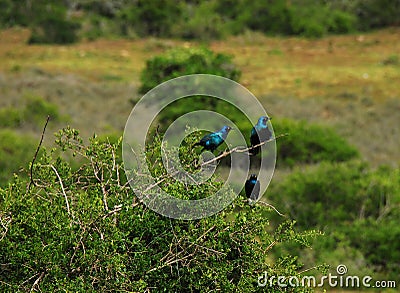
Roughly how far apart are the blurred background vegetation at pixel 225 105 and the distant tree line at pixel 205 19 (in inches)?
3.4

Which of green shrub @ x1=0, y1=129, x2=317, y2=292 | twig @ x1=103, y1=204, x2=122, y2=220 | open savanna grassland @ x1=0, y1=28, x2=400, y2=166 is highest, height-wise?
twig @ x1=103, y1=204, x2=122, y2=220

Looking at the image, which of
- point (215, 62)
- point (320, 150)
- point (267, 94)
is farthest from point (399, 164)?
point (267, 94)

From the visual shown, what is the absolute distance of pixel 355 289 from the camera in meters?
11.5

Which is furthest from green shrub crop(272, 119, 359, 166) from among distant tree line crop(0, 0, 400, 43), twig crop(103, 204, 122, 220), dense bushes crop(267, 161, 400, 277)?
distant tree line crop(0, 0, 400, 43)

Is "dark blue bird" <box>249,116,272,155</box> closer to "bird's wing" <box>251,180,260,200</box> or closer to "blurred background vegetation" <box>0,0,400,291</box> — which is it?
"bird's wing" <box>251,180,260,200</box>

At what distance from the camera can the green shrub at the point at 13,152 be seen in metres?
14.5

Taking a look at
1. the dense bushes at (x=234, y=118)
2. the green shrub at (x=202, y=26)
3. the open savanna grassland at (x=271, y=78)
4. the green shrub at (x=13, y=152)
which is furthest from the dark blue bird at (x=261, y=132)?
the green shrub at (x=202, y=26)

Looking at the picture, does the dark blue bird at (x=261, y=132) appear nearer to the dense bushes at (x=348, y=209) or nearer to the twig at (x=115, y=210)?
the twig at (x=115, y=210)

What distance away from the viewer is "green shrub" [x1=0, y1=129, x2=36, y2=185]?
14.5 metres

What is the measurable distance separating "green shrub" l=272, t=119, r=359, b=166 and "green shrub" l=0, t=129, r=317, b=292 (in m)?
13.1

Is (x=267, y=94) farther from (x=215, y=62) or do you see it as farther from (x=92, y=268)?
(x=92, y=268)

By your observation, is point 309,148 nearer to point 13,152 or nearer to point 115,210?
point 13,152

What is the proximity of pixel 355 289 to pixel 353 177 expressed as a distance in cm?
431

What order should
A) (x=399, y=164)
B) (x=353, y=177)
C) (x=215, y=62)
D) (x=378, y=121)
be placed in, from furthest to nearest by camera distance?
(x=378, y=121), (x=215, y=62), (x=399, y=164), (x=353, y=177)
